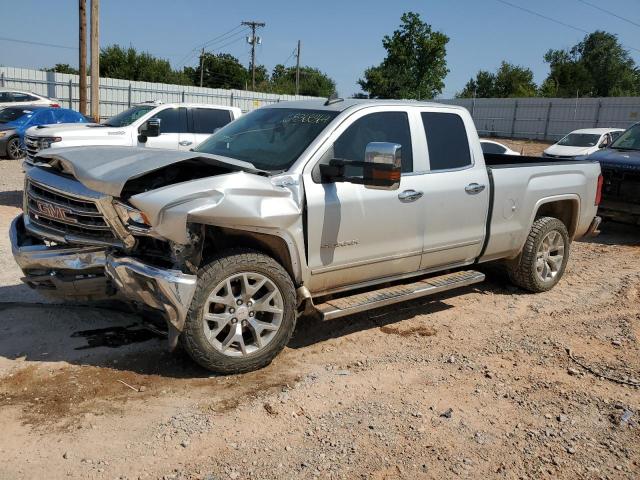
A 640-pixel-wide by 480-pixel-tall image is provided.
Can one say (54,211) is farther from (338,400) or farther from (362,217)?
(338,400)

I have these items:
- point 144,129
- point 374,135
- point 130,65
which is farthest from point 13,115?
point 130,65

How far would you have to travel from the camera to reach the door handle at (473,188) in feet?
17.5

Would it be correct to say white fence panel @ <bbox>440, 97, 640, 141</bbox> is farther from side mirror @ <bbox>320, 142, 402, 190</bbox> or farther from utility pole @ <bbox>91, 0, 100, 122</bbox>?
side mirror @ <bbox>320, 142, 402, 190</bbox>

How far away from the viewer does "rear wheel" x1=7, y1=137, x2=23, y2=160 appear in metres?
16.8

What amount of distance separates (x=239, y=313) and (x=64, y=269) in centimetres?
120

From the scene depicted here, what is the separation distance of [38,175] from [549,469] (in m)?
3.86

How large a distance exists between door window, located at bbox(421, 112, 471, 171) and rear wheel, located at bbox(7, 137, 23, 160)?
1513cm

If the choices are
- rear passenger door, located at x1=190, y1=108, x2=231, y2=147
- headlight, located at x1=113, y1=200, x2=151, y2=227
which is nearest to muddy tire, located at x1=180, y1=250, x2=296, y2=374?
headlight, located at x1=113, y1=200, x2=151, y2=227

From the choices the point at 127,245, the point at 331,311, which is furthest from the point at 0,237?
the point at 331,311

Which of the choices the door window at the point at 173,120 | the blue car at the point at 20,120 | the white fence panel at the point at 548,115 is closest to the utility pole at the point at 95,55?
the blue car at the point at 20,120

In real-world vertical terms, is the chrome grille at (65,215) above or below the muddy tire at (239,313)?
above

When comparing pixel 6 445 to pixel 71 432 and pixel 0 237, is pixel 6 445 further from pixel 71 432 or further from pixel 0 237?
pixel 0 237

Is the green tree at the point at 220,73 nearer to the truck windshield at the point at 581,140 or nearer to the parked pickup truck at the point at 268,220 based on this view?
the truck windshield at the point at 581,140

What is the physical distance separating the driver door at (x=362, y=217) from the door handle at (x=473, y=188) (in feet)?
1.96
